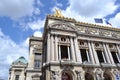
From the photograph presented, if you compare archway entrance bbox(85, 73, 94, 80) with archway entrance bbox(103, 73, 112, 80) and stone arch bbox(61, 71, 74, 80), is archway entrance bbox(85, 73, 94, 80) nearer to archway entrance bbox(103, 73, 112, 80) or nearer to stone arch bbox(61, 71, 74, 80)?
archway entrance bbox(103, 73, 112, 80)

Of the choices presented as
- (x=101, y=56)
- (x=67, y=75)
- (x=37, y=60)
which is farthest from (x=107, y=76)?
(x=37, y=60)

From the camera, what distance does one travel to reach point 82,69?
27.0 meters

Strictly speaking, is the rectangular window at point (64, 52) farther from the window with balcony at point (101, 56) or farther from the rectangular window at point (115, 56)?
the rectangular window at point (115, 56)

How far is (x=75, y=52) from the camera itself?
93.1ft

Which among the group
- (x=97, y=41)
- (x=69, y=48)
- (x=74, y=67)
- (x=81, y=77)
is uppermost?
(x=97, y=41)

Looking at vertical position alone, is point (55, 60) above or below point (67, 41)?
below

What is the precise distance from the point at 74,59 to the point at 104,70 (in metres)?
7.18

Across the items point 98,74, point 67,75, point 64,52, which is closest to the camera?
point 67,75

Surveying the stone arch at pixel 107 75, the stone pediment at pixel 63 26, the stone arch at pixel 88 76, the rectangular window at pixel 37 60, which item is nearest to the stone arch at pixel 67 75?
the stone arch at pixel 88 76

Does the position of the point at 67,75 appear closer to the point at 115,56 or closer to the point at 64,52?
the point at 64,52

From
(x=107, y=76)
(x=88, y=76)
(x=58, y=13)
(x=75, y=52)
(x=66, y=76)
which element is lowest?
(x=107, y=76)

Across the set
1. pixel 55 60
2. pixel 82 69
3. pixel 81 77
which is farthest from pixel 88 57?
pixel 55 60

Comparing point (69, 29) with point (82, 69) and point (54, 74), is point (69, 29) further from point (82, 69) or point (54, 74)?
point (54, 74)

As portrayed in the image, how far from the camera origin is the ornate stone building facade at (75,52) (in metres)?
25.8
